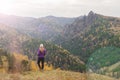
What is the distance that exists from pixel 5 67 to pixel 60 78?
122 meters

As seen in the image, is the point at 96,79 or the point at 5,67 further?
the point at 5,67

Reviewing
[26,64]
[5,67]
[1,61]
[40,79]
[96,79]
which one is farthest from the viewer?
[26,64]

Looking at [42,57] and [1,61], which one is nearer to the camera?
[42,57]

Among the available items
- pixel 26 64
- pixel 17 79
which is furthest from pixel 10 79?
pixel 26 64

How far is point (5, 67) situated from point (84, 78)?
123m

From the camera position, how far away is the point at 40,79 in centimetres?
3175

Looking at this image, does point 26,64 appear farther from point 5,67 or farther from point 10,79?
point 10,79

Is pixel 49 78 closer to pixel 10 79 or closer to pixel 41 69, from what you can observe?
pixel 10 79

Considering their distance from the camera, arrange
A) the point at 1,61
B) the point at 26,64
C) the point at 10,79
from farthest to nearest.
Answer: the point at 26,64 < the point at 1,61 < the point at 10,79

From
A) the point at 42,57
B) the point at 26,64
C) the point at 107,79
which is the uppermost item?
the point at 42,57

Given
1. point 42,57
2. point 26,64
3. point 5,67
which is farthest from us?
point 26,64

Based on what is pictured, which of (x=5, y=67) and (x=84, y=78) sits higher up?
(x=84, y=78)

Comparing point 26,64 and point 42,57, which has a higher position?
point 42,57

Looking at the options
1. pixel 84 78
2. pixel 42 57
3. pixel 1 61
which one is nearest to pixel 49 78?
pixel 84 78
